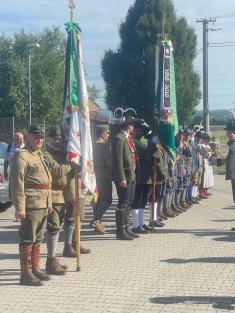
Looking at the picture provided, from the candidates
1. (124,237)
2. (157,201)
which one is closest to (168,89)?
(157,201)

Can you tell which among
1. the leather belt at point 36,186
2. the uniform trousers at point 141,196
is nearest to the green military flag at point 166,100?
the uniform trousers at point 141,196

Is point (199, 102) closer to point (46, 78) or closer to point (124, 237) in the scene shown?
point (46, 78)

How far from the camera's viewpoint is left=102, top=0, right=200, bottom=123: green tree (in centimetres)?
4259

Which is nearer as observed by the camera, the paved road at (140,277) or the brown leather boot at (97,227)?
the paved road at (140,277)

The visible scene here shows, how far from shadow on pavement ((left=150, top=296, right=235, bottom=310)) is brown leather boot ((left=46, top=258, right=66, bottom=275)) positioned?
1.63 m

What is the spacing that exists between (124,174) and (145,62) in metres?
33.3

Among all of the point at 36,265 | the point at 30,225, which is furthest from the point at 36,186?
the point at 36,265

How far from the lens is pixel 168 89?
12445 millimetres

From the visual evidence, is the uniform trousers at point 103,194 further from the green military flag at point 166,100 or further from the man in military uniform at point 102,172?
the green military flag at point 166,100

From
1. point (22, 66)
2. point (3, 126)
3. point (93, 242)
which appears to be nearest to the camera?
point (93, 242)

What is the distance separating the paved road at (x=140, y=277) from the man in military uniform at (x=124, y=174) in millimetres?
301

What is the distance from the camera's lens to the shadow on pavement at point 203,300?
6.81 metres

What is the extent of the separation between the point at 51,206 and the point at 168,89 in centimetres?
512

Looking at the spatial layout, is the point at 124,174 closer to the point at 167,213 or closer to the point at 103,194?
the point at 103,194
